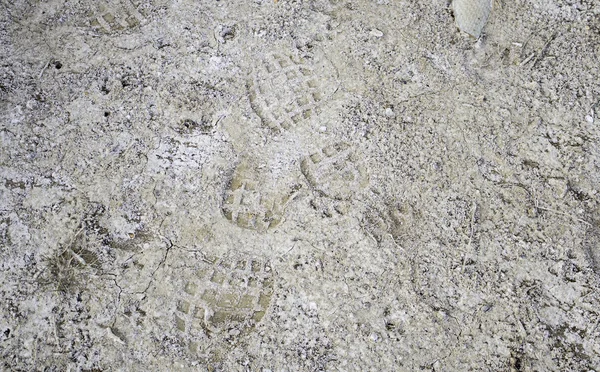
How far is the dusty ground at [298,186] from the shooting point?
1831 mm

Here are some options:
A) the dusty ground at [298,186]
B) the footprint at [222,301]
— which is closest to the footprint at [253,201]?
the dusty ground at [298,186]

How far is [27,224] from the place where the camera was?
2.00 meters

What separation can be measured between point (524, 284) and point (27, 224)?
1.82 metres

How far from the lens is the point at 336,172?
2.10 m

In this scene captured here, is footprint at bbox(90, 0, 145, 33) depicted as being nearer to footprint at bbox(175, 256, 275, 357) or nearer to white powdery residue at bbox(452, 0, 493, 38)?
footprint at bbox(175, 256, 275, 357)

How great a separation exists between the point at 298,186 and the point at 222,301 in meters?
0.52

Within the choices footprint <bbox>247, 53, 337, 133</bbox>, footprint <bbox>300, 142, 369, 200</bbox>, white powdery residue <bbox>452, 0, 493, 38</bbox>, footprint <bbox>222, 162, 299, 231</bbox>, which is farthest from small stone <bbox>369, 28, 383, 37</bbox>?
footprint <bbox>222, 162, 299, 231</bbox>

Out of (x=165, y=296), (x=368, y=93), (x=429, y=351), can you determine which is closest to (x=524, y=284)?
(x=429, y=351)

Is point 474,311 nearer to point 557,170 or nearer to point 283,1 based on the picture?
point 557,170

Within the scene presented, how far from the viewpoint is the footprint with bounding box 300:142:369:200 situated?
207cm

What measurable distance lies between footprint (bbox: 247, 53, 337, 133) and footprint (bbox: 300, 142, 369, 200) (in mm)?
191

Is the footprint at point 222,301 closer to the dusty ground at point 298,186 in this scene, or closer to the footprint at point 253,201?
the dusty ground at point 298,186

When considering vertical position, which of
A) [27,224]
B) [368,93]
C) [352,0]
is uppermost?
[352,0]

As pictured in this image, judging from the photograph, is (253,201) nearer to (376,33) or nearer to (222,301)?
(222,301)
